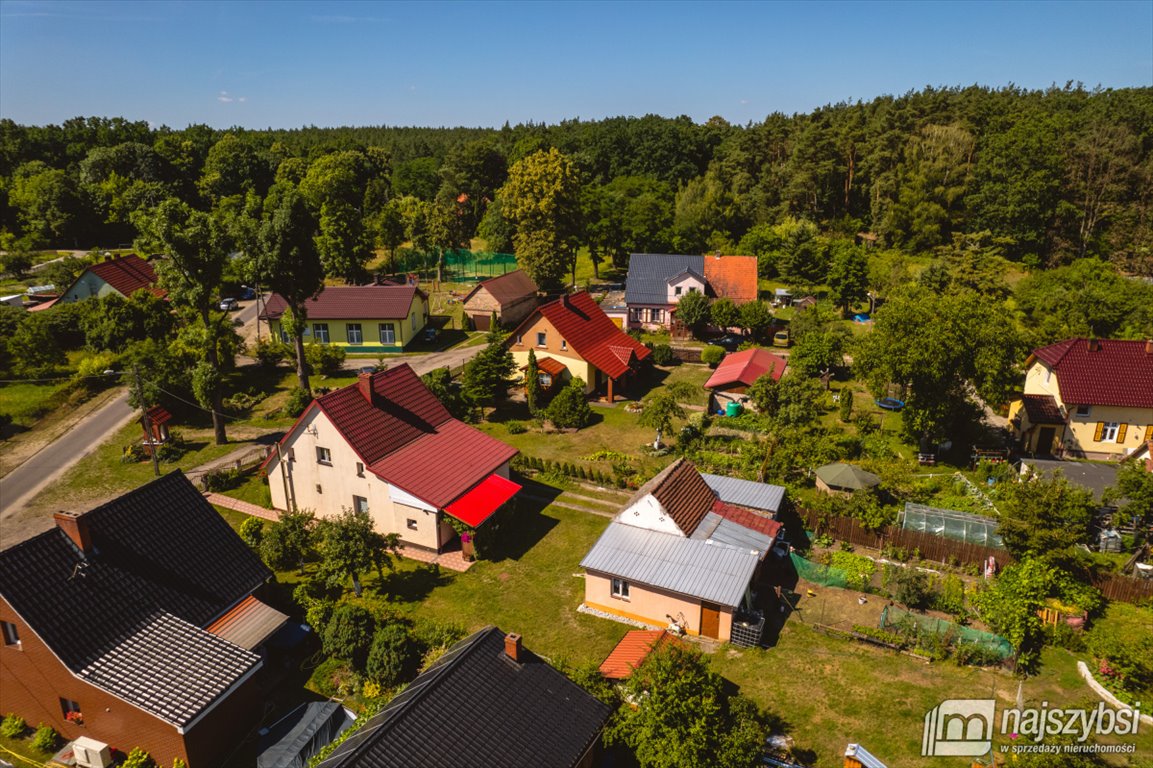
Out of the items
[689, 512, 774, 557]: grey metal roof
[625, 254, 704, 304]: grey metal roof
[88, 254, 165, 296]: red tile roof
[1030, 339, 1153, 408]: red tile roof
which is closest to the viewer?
[689, 512, 774, 557]: grey metal roof

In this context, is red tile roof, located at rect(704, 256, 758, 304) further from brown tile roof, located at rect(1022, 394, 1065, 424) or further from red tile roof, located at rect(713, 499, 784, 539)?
red tile roof, located at rect(713, 499, 784, 539)

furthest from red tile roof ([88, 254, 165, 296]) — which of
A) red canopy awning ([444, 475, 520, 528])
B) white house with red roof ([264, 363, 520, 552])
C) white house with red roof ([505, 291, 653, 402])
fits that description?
red canopy awning ([444, 475, 520, 528])

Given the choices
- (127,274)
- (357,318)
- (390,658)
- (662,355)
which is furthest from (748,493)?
(127,274)

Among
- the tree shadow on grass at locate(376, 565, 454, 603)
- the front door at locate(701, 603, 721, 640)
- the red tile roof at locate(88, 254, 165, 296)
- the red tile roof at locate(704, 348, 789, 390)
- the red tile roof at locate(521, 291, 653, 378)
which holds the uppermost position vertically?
the red tile roof at locate(88, 254, 165, 296)

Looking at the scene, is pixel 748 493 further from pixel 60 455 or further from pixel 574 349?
pixel 60 455

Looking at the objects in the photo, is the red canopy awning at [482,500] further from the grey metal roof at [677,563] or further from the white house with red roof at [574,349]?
the white house with red roof at [574,349]

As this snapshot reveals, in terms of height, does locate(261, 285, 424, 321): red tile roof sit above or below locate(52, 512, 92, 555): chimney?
above
